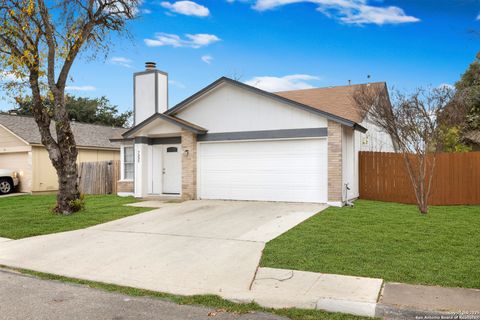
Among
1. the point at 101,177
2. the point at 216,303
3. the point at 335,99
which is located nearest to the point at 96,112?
the point at 101,177

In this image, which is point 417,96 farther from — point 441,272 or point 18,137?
point 18,137

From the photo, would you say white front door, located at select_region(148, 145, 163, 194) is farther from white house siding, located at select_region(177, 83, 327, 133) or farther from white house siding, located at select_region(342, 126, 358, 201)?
white house siding, located at select_region(342, 126, 358, 201)

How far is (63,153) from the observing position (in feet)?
41.9

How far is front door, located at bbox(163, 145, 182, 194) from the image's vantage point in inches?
662

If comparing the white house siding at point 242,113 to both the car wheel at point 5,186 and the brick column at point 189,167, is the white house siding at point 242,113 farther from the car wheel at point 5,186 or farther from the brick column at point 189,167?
the car wheel at point 5,186

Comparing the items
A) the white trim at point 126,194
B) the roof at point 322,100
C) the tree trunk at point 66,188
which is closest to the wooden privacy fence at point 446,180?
the roof at point 322,100

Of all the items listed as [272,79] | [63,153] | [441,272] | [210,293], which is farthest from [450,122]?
[272,79]

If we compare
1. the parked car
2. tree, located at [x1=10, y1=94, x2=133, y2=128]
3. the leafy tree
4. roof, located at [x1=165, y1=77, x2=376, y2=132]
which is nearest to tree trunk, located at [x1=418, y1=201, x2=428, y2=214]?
roof, located at [x1=165, y1=77, x2=376, y2=132]

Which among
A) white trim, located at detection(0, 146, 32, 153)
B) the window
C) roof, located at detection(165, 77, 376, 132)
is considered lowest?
the window

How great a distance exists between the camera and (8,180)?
2277 cm

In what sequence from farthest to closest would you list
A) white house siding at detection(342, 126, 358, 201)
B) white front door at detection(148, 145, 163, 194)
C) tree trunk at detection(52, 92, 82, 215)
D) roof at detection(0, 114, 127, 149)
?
1. roof at detection(0, 114, 127, 149)
2. white front door at detection(148, 145, 163, 194)
3. white house siding at detection(342, 126, 358, 201)
4. tree trunk at detection(52, 92, 82, 215)

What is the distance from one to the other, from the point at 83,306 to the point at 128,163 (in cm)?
1344

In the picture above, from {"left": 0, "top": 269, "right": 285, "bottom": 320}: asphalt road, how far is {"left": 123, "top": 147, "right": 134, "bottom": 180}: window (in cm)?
1205

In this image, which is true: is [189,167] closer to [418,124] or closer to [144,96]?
[144,96]
